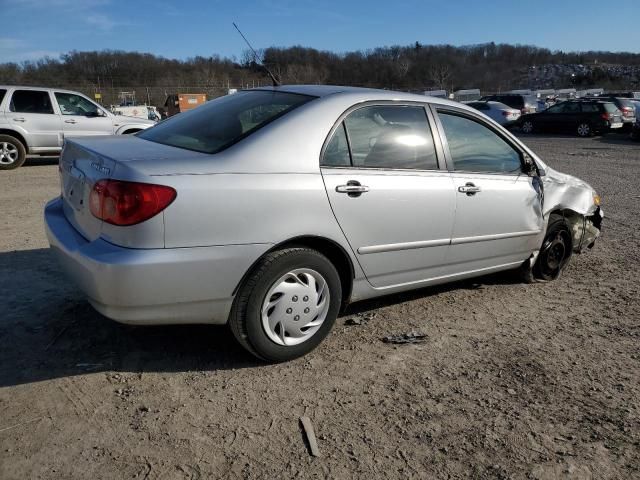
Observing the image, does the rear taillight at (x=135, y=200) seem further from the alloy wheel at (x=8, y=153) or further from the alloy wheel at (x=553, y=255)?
the alloy wheel at (x=8, y=153)

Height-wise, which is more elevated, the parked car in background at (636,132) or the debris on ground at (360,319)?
the parked car in background at (636,132)

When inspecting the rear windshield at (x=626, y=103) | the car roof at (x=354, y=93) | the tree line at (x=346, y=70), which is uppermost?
the tree line at (x=346, y=70)

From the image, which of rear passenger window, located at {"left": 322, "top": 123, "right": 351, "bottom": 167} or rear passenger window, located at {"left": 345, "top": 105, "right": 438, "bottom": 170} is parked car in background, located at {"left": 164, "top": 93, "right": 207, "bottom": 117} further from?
rear passenger window, located at {"left": 322, "top": 123, "right": 351, "bottom": 167}

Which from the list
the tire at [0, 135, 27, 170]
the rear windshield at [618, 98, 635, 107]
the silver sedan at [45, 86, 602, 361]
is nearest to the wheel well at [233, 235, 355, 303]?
the silver sedan at [45, 86, 602, 361]

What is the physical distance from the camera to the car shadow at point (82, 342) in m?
3.07

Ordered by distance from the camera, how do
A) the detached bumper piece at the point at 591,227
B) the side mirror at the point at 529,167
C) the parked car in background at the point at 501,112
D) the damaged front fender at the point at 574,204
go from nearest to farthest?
the side mirror at the point at 529,167 < the damaged front fender at the point at 574,204 < the detached bumper piece at the point at 591,227 < the parked car in background at the point at 501,112

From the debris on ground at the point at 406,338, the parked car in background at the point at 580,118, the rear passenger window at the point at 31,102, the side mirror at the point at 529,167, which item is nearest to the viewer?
the debris on ground at the point at 406,338

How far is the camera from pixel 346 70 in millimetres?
89250

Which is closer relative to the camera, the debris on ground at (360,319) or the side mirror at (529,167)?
the debris on ground at (360,319)

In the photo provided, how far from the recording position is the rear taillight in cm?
260

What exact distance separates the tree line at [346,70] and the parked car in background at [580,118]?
10.9 metres

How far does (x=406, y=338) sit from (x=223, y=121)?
1.82 m

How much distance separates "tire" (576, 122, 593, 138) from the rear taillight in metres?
23.0

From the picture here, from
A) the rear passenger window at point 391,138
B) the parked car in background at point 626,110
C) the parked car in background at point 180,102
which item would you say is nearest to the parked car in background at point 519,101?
the parked car in background at point 626,110
